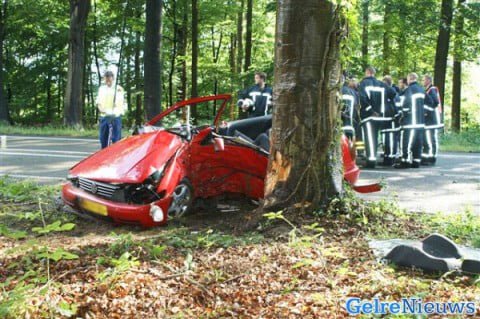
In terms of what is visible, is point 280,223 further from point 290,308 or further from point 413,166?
point 413,166

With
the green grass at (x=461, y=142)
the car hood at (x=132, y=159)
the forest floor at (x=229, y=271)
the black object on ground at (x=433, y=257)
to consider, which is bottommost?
the forest floor at (x=229, y=271)

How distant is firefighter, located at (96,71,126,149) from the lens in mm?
11250

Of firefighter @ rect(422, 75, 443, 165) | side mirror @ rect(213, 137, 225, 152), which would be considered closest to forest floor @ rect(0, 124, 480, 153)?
firefighter @ rect(422, 75, 443, 165)

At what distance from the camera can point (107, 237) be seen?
5586 mm

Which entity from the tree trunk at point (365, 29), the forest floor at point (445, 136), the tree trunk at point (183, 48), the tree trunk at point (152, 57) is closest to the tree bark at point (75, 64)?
the forest floor at point (445, 136)

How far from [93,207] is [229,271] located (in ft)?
7.94

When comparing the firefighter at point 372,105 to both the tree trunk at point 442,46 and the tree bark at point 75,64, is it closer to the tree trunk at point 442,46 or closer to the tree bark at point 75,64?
the tree trunk at point 442,46

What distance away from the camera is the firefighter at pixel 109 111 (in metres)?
11.2

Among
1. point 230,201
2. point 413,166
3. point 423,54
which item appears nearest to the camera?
point 230,201

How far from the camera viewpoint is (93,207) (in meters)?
6.08

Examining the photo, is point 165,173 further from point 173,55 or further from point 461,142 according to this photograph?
point 173,55

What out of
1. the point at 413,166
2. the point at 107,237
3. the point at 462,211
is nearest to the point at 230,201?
the point at 107,237

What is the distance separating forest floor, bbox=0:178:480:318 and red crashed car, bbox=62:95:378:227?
334 mm

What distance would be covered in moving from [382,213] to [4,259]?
3708mm
